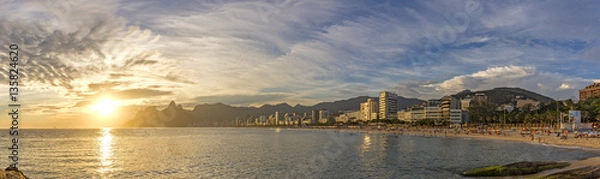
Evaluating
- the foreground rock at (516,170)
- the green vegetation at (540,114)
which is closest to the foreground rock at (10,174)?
the foreground rock at (516,170)

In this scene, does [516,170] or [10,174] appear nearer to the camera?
[10,174]

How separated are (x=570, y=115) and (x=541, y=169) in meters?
101

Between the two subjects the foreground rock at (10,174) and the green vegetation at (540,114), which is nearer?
the foreground rock at (10,174)

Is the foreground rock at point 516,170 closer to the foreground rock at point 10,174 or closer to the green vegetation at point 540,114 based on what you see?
the foreground rock at point 10,174

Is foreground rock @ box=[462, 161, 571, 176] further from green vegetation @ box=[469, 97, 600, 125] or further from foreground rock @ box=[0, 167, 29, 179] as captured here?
green vegetation @ box=[469, 97, 600, 125]

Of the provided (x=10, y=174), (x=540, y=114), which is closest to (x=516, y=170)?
(x=10, y=174)

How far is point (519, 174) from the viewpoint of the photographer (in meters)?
→ 33.0

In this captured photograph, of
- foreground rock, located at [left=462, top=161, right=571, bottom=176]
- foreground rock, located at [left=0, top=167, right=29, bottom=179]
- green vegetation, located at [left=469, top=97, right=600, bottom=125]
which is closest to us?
foreground rock, located at [left=0, top=167, right=29, bottom=179]

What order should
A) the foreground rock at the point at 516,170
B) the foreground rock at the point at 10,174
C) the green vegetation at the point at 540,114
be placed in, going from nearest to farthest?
the foreground rock at the point at 10,174
the foreground rock at the point at 516,170
the green vegetation at the point at 540,114

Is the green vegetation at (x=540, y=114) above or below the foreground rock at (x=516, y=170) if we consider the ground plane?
above

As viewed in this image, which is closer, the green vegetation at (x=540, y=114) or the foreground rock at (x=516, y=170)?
the foreground rock at (x=516, y=170)

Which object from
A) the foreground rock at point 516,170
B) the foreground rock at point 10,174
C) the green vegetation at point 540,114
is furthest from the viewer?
the green vegetation at point 540,114

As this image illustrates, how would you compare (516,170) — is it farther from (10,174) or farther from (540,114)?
(540,114)

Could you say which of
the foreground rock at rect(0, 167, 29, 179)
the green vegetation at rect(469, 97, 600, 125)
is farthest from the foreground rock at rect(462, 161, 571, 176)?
the green vegetation at rect(469, 97, 600, 125)
